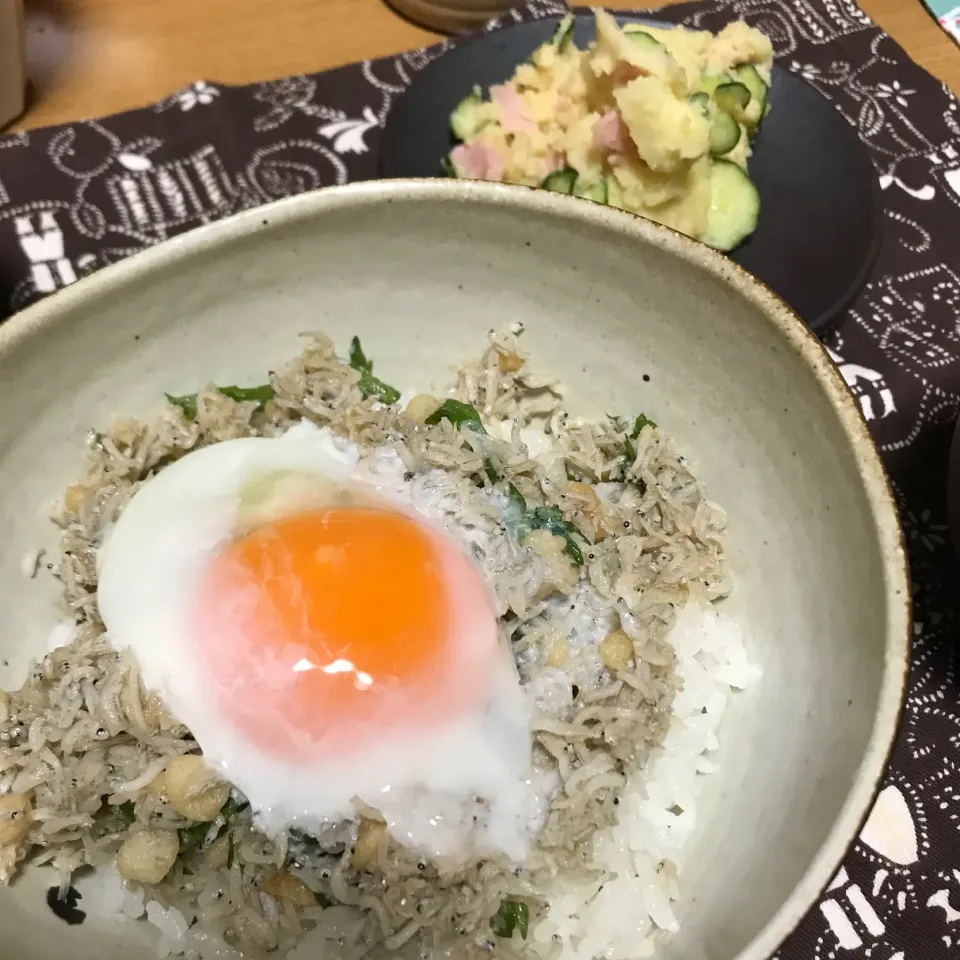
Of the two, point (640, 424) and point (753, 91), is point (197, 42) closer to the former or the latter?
point (753, 91)

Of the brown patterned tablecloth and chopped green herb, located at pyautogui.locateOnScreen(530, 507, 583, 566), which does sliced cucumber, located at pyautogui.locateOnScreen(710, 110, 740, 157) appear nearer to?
the brown patterned tablecloth

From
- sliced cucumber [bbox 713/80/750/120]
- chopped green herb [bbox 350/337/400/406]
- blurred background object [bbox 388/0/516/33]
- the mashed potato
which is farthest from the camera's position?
blurred background object [bbox 388/0/516/33]

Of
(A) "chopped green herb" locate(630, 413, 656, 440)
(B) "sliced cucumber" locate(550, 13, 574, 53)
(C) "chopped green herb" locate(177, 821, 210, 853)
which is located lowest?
(C) "chopped green herb" locate(177, 821, 210, 853)

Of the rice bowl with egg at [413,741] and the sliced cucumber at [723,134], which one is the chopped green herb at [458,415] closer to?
the rice bowl with egg at [413,741]

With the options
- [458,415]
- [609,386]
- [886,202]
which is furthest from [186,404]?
[886,202]

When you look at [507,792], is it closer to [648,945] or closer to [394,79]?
[648,945]

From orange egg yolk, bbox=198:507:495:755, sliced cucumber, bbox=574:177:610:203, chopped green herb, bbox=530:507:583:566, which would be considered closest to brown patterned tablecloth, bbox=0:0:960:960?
sliced cucumber, bbox=574:177:610:203
